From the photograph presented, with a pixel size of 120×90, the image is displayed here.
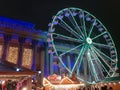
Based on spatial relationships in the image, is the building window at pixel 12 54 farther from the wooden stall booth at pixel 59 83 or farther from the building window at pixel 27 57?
the wooden stall booth at pixel 59 83

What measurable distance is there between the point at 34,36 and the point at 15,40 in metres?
3.53

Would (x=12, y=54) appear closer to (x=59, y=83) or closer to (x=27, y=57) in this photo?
(x=27, y=57)

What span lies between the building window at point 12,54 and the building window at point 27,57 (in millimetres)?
1551

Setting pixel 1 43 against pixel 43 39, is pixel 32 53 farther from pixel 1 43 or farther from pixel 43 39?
pixel 1 43

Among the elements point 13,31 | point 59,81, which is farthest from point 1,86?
point 13,31

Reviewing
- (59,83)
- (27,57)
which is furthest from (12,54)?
(59,83)

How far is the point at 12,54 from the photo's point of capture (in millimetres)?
36062

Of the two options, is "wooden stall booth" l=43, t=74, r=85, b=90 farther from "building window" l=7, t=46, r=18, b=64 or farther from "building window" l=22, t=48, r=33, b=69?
"building window" l=22, t=48, r=33, b=69

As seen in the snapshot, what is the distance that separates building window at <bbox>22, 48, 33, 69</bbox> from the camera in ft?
120

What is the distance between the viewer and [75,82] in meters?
18.2

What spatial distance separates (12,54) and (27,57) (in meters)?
2.84

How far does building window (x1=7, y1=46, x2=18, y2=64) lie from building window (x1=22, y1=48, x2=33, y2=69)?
1551mm

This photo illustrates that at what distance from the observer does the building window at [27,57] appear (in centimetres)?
3669

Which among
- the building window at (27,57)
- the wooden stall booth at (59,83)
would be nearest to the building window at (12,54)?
the building window at (27,57)
